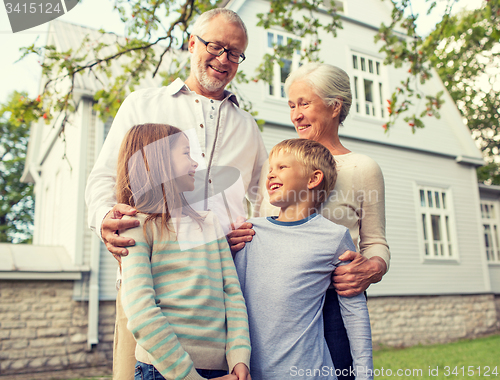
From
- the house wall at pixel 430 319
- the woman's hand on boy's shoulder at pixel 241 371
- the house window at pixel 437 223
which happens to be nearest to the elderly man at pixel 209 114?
the woman's hand on boy's shoulder at pixel 241 371

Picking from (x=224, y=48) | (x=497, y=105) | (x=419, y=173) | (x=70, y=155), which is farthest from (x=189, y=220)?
(x=497, y=105)

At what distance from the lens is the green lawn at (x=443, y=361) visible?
628 centimetres

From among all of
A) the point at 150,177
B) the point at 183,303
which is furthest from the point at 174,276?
the point at 150,177

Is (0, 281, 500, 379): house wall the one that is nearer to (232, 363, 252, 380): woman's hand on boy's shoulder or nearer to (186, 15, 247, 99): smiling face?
(186, 15, 247, 99): smiling face

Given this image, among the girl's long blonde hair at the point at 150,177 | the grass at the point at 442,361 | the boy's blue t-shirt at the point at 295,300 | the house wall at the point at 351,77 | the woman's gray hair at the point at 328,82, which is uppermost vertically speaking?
the house wall at the point at 351,77

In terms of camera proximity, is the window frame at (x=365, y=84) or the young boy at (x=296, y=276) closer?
the young boy at (x=296, y=276)

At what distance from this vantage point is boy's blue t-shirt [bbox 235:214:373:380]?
1.34 meters

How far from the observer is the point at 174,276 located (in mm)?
1293

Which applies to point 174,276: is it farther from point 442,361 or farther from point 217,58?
point 442,361

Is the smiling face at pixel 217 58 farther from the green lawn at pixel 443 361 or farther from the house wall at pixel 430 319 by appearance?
the house wall at pixel 430 319

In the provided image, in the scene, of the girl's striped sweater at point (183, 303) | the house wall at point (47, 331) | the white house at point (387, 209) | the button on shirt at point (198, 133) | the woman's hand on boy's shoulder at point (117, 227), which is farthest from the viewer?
the white house at point (387, 209)

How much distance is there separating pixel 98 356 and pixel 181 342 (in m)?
6.63

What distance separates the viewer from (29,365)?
6.57 m

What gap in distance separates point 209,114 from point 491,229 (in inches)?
534
